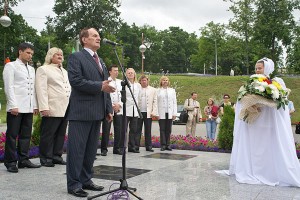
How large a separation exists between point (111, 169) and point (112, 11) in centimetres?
5340

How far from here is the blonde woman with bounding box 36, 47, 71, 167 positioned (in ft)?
22.9

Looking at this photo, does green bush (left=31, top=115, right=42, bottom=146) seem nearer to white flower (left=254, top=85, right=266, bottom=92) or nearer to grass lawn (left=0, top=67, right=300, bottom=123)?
white flower (left=254, top=85, right=266, bottom=92)

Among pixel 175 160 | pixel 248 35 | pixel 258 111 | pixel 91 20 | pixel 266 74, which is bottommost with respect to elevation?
pixel 175 160

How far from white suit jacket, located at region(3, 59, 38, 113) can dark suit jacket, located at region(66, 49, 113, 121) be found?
70.2 inches

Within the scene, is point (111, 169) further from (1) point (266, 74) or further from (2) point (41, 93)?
(1) point (266, 74)

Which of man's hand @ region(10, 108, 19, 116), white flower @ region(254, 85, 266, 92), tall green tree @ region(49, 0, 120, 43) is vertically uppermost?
tall green tree @ region(49, 0, 120, 43)

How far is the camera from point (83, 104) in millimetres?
5016

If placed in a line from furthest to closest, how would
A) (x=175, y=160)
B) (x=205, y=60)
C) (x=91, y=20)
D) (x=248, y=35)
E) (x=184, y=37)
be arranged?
Result: (x=184, y=37)
(x=205, y=60)
(x=91, y=20)
(x=248, y=35)
(x=175, y=160)

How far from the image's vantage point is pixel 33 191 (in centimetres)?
512

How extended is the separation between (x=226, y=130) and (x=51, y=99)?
4731mm

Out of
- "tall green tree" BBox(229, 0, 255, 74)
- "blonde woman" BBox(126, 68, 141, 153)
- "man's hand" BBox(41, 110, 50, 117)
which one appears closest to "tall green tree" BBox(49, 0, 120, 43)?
→ "tall green tree" BBox(229, 0, 255, 74)

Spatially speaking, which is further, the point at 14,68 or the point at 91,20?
the point at 91,20

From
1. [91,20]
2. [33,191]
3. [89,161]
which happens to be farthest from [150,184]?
[91,20]

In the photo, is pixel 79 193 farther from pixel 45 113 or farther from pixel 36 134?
pixel 36 134
